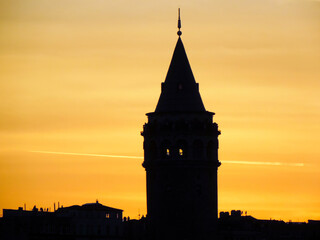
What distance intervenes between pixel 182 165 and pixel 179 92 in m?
5.44

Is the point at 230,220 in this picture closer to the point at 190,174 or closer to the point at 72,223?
the point at 72,223

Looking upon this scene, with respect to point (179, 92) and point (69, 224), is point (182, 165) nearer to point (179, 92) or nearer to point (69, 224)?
point (179, 92)

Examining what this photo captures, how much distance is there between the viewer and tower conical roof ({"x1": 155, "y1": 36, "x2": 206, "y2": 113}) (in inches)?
5527

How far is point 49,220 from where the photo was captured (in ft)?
563

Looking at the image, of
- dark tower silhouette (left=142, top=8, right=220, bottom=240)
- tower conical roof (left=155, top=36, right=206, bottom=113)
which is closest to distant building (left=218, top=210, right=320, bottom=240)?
dark tower silhouette (left=142, top=8, right=220, bottom=240)

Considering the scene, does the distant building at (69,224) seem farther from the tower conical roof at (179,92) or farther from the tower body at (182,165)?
the tower conical roof at (179,92)

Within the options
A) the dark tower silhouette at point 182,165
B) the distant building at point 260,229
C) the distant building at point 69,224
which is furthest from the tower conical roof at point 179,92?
the distant building at point 69,224

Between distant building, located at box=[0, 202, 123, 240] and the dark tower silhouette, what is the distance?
28.3 meters

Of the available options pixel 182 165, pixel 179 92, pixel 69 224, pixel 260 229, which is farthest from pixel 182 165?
pixel 260 229

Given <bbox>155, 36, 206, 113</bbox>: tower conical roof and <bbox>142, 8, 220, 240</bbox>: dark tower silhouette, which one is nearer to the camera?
<bbox>142, 8, 220, 240</bbox>: dark tower silhouette

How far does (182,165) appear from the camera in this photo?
140 metres

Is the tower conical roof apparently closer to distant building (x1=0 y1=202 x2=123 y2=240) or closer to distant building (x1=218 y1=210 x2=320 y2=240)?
distant building (x1=218 y1=210 x2=320 y2=240)

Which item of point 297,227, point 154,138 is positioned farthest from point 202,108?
point 297,227

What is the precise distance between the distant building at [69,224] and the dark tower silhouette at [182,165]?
92.8ft
